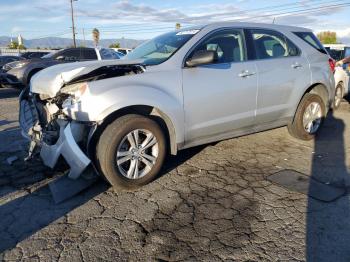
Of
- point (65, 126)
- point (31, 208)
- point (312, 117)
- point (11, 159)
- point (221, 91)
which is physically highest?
point (221, 91)

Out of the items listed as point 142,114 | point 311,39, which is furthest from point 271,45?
point 142,114

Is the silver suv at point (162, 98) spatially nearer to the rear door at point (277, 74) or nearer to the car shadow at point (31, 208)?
the rear door at point (277, 74)

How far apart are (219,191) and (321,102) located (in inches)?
110

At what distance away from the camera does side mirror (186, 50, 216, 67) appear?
147 inches

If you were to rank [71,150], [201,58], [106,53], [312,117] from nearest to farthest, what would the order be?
[71,150] → [201,58] → [312,117] → [106,53]

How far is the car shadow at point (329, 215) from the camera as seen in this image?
2.55 m

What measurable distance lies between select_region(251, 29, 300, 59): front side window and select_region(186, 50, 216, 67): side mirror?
1.02 meters

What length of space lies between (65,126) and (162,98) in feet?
3.52

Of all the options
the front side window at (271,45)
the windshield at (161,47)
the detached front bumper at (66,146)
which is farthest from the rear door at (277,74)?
the detached front bumper at (66,146)

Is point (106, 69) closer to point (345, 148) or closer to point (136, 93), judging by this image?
point (136, 93)

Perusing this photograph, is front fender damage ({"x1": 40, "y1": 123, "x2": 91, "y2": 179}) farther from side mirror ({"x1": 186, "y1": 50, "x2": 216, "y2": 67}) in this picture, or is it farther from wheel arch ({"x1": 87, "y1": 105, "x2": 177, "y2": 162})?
side mirror ({"x1": 186, "y1": 50, "x2": 216, "y2": 67})

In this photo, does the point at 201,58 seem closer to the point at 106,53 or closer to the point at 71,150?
the point at 71,150

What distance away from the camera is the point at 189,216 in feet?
10.2

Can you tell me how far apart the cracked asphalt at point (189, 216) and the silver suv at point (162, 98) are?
37 centimetres
